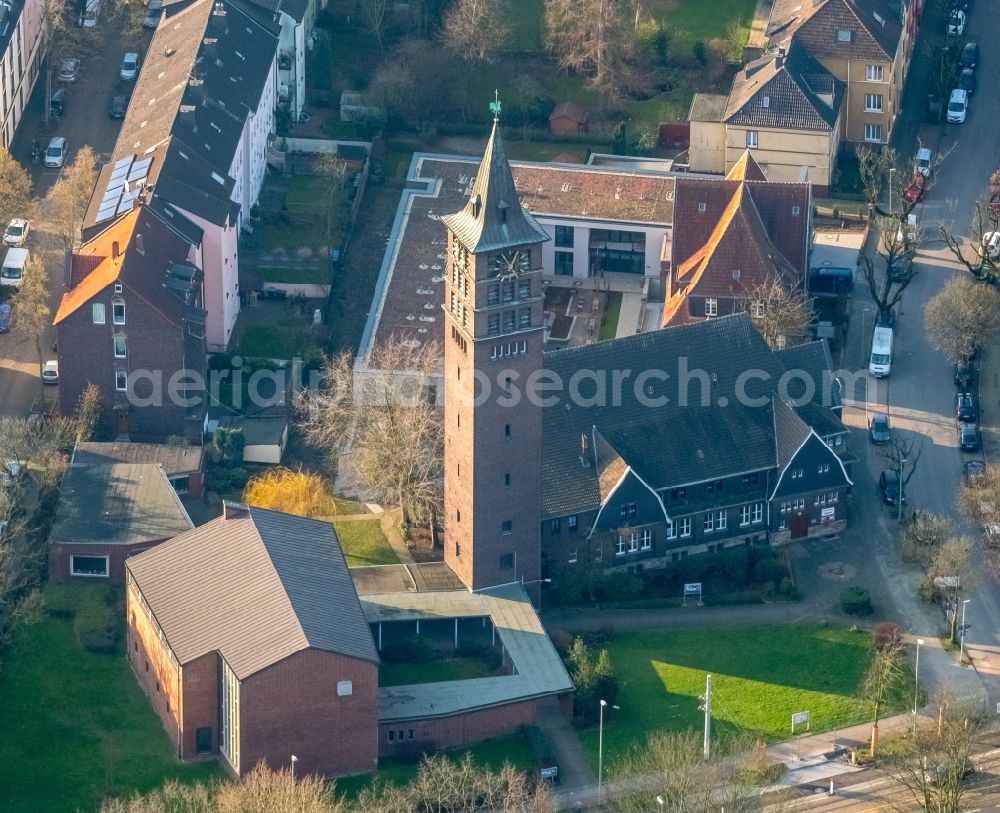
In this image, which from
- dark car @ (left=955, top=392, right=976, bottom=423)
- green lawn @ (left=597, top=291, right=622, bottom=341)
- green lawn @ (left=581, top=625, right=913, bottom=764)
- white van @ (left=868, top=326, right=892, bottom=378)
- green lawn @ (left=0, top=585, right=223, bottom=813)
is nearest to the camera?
green lawn @ (left=0, top=585, right=223, bottom=813)

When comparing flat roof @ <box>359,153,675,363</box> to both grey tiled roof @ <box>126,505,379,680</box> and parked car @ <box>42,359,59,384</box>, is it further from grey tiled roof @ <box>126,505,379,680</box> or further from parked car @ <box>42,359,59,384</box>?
grey tiled roof @ <box>126,505,379,680</box>

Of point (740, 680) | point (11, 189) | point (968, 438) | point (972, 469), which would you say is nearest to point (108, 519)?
point (11, 189)

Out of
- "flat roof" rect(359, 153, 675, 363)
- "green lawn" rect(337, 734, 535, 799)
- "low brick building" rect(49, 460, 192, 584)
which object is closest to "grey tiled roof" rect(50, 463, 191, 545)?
"low brick building" rect(49, 460, 192, 584)

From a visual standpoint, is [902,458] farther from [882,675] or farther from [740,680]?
[882,675]

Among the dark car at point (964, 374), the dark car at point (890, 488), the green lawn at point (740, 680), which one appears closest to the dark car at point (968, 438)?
the dark car at point (964, 374)

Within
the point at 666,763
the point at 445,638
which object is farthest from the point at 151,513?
the point at 666,763

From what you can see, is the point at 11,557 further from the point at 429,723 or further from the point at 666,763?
the point at 666,763
